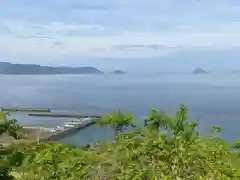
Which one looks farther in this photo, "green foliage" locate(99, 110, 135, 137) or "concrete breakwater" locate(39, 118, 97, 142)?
"concrete breakwater" locate(39, 118, 97, 142)

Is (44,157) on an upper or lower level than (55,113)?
upper

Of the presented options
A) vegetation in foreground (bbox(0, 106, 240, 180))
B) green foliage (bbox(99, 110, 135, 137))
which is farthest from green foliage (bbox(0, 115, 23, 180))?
green foliage (bbox(99, 110, 135, 137))

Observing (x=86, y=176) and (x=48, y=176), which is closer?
(x=86, y=176)

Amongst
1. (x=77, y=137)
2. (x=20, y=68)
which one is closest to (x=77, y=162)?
(x=77, y=137)

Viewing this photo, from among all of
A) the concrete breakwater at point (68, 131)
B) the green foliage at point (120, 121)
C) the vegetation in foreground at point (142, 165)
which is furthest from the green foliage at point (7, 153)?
the concrete breakwater at point (68, 131)

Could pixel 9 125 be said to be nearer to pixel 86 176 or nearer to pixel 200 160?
→ pixel 86 176

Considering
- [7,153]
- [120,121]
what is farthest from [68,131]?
[7,153]

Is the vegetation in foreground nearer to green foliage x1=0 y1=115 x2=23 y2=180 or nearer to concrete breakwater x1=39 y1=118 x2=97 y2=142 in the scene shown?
green foliage x1=0 y1=115 x2=23 y2=180

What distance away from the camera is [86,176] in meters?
5.61

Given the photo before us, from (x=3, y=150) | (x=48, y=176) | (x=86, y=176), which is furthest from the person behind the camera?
(x=48, y=176)

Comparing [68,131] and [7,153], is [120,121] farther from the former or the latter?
[68,131]

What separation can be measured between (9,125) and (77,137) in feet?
108

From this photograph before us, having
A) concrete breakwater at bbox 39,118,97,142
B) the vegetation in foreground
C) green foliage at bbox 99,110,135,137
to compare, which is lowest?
concrete breakwater at bbox 39,118,97,142

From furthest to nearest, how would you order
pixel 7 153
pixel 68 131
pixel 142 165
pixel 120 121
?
pixel 68 131, pixel 120 121, pixel 142 165, pixel 7 153
